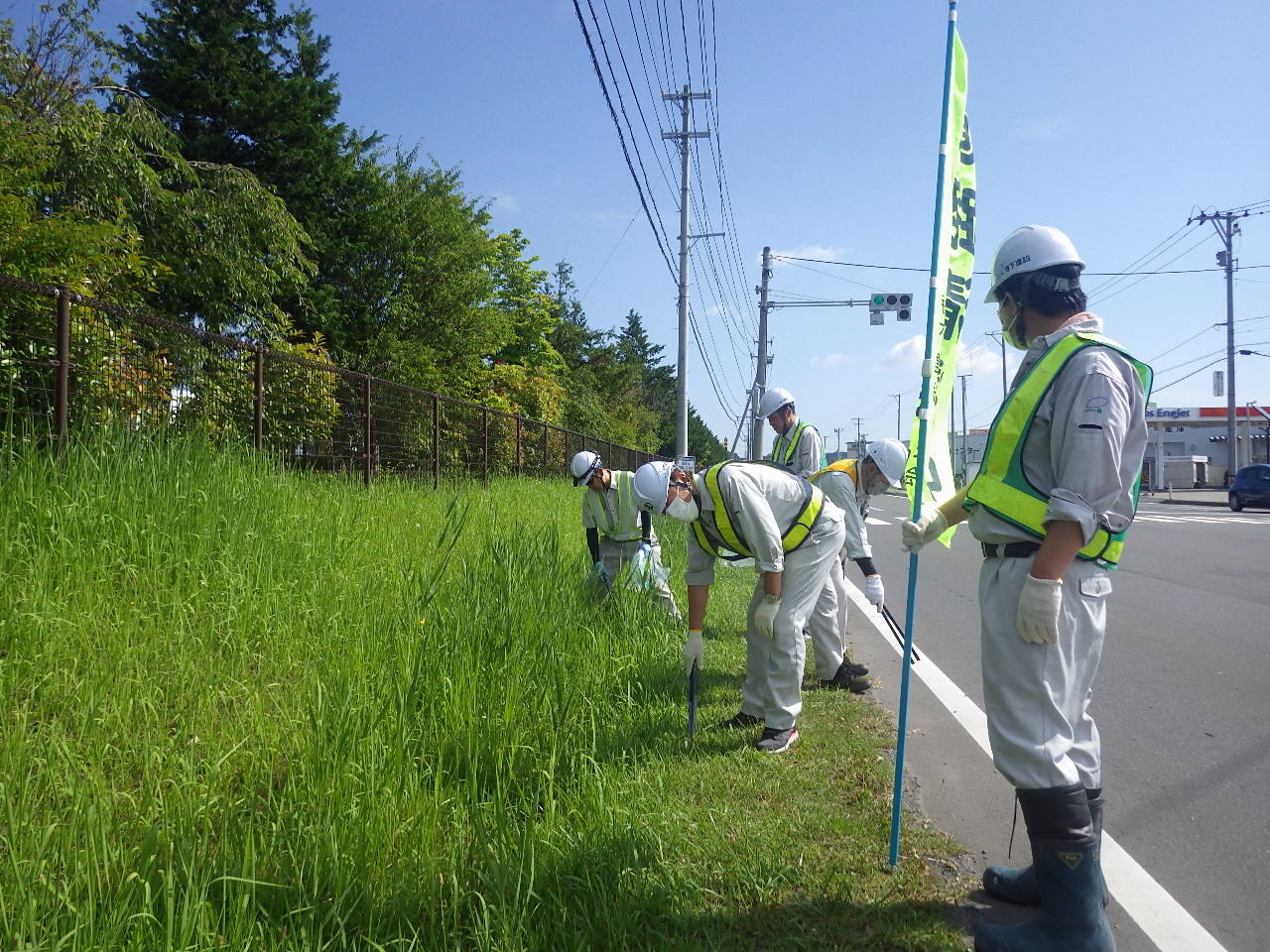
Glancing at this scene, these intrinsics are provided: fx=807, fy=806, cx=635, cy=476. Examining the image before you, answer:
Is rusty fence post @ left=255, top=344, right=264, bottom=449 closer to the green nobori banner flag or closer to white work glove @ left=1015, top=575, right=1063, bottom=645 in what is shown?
the green nobori banner flag

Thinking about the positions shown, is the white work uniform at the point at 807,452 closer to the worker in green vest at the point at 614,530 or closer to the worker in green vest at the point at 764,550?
the worker in green vest at the point at 614,530

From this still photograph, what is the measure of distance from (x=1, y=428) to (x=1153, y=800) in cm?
617

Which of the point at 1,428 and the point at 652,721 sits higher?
the point at 1,428

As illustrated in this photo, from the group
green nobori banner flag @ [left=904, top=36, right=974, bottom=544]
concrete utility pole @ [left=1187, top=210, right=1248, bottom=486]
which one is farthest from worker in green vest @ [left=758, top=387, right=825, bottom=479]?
concrete utility pole @ [left=1187, top=210, right=1248, bottom=486]

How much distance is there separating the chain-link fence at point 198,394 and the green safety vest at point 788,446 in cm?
447

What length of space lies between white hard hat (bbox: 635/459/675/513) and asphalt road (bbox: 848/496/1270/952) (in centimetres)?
177

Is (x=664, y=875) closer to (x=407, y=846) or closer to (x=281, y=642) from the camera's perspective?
(x=407, y=846)

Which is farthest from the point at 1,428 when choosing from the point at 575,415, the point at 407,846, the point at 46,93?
the point at 575,415

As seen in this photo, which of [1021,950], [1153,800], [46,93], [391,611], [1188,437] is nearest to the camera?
[1021,950]

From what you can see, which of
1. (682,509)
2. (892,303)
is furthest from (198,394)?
(892,303)

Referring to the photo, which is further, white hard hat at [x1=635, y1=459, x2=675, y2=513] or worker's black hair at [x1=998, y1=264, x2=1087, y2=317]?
white hard hat at [x1=635, y1=459, x2=675, y2=513]

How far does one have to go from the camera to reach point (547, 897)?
2.51 meters

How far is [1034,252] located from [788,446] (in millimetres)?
4776

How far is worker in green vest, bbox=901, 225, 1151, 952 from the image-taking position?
7.28 feet
